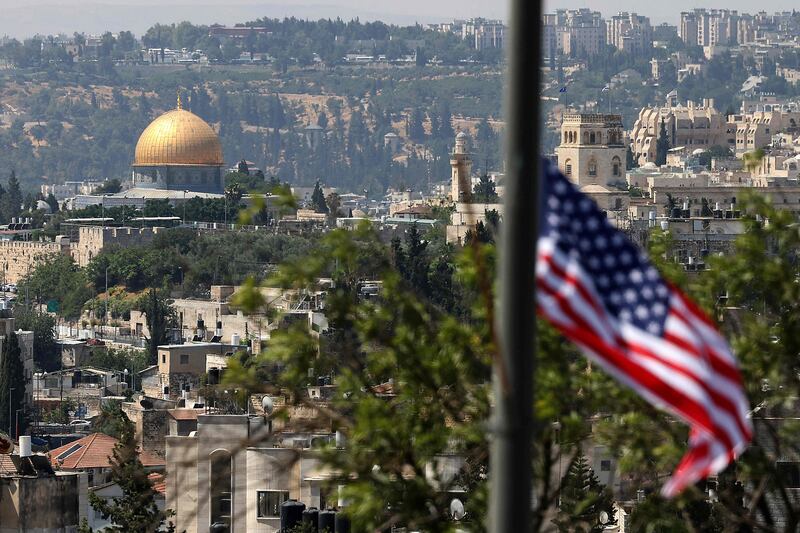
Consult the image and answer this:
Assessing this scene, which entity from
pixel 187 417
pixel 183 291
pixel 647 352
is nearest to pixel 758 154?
pixel 647 352

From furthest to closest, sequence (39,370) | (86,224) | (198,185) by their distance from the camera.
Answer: (198,185), (86,224), (39,370)

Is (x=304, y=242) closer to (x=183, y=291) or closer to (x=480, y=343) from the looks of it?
(x=183, y=291)

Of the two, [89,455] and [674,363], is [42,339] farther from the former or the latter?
[674,363]

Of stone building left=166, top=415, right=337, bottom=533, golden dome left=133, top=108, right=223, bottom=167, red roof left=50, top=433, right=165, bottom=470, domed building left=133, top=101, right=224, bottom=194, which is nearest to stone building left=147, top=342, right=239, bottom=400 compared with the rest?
red roof left=50, top=433, right=165, bottom=470

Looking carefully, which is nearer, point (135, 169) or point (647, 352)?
point (647, 352)

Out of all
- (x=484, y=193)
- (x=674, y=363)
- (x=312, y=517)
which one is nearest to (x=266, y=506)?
(x=312, y=517)

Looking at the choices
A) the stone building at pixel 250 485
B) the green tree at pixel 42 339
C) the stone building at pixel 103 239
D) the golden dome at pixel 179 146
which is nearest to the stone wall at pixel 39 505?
the stone building at pixel 250 485

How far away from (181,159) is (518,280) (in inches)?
6058

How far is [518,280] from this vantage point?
9023 mm

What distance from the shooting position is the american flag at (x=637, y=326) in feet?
30.3

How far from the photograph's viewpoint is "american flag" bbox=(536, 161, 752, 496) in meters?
9.23

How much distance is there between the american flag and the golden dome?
152626 millimetres

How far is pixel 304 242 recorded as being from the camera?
112688 mm

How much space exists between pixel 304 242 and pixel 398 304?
99.5 metres
